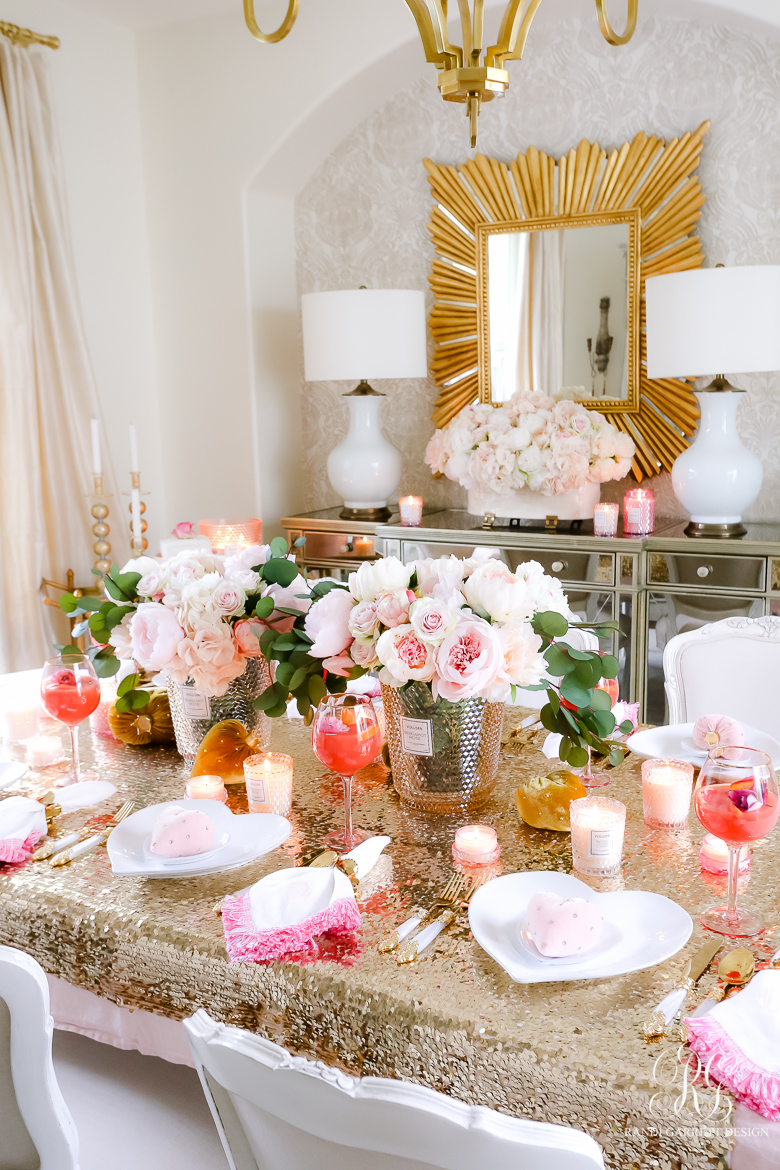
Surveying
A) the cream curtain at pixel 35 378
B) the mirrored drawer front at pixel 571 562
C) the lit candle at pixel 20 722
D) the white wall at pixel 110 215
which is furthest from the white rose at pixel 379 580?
the white wall at pixel 110 215

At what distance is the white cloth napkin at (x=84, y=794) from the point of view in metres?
1.49

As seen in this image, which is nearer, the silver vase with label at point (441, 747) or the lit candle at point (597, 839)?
the lit candle at point (597, 839)

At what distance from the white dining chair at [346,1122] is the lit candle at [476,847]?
51cm

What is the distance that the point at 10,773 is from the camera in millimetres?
1575

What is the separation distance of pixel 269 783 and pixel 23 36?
10.7 feet

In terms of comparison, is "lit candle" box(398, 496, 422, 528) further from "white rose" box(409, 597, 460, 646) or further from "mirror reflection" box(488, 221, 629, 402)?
"white rose" box(409, 597, 460, 646)

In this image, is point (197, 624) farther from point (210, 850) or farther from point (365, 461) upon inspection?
point (365, 461)

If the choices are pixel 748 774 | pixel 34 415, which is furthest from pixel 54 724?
pixel 34 415

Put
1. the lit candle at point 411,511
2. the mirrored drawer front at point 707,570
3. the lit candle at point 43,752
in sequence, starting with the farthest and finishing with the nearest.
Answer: the lit candle at point 411,511, the mirrored drawer front at point 707,570, the lit candle at point 43,752

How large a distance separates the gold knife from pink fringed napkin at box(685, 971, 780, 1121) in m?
0.02

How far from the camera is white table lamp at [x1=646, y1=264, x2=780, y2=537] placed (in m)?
2.76

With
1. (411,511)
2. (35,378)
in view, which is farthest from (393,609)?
(35,378)

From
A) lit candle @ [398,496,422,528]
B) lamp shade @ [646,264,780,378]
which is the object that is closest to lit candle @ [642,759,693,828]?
lamp shade @ [646,264,780,378]

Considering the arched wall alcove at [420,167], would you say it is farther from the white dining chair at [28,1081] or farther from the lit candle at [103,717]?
the white dining chair at [28,1081]
